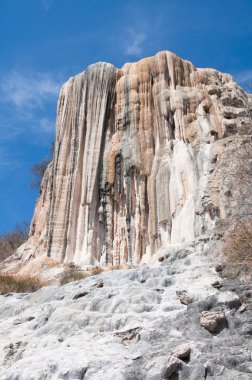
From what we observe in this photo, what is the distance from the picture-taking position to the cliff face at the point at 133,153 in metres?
24.0

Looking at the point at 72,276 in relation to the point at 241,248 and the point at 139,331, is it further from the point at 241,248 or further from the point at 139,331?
the point at 139,331

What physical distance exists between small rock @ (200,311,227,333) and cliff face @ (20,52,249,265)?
12.4 metres

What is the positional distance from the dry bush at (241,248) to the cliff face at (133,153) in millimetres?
8267

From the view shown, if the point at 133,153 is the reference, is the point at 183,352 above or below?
below

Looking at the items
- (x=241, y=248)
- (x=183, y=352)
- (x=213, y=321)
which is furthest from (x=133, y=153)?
(x=183, y=352)

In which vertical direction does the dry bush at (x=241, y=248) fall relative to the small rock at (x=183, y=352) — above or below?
above

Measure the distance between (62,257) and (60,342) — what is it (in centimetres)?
1571

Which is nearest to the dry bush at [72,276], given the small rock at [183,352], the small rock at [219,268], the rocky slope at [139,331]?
the rocky slope at [139,331]

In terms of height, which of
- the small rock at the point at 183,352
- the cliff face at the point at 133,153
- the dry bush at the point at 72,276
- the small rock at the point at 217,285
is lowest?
the small rock at the point at 183,352

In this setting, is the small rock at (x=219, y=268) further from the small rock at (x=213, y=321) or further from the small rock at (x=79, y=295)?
the small rock at (x=213, y=321)

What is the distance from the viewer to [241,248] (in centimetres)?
1241

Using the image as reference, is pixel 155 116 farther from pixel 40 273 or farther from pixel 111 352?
pixel 111 352

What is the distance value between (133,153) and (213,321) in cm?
1783

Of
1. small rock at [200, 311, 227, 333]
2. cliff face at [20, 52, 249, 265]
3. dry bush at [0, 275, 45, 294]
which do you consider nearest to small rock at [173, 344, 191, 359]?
small rock at [200, 311, 227, 333]
